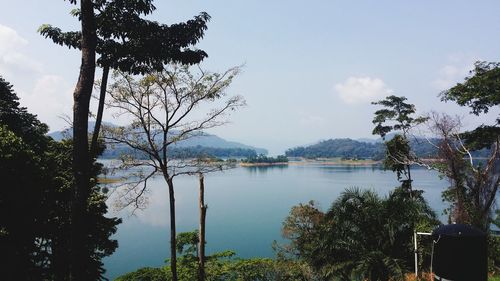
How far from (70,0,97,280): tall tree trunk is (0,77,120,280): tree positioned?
5209 millimetres

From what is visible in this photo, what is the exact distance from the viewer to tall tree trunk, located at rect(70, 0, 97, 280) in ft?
17.8

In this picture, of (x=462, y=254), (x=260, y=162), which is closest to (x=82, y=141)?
(x=462, y=254)

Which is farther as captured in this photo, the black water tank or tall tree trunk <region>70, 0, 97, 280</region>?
the black water tank

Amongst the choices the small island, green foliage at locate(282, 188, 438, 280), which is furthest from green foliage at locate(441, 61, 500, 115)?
the small island

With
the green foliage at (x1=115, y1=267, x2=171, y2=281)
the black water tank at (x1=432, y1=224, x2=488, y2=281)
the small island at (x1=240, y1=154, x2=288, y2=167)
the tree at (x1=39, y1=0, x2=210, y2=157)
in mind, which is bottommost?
the green foliage at (x1=115, y1=267, x2=171, y2=281)

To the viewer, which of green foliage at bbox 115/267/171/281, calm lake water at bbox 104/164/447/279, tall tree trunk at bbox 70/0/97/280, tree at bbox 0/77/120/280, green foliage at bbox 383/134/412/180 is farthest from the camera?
calm lake water at bbox 104/164/447/279

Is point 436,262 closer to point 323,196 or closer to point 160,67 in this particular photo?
point 160,67

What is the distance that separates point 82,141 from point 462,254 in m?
6.60

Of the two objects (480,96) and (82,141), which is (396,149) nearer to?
(480,96)

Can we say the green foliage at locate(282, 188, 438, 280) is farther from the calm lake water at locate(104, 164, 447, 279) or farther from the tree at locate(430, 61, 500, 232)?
the calm lake water at locate(104, 164, 447, 279)

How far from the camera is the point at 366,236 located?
11852 millimetres

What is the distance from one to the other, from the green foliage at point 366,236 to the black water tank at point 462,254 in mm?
4265

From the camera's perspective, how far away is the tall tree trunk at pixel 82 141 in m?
5.43

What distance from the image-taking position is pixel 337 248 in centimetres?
1164
